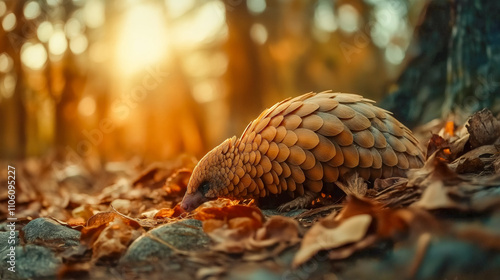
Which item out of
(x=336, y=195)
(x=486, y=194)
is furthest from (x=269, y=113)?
(x=486, y=194)

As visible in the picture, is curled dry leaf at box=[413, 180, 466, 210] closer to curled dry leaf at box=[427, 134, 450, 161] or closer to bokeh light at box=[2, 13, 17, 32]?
curled dry leaf at box=[427, 134, 450, 161]

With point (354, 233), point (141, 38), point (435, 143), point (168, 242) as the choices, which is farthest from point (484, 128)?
point (141, 38)

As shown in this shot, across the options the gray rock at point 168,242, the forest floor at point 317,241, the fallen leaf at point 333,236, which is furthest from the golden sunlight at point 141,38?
the fallen leaf at point 333,236

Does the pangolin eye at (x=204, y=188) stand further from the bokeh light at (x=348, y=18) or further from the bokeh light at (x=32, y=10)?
the bokeh light at (x=348, y=18)

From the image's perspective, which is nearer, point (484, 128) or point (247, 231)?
point (247, 231)

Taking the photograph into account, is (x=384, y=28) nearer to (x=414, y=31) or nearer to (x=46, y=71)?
(x=414, y=31)

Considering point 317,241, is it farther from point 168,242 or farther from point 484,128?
point 484,128
